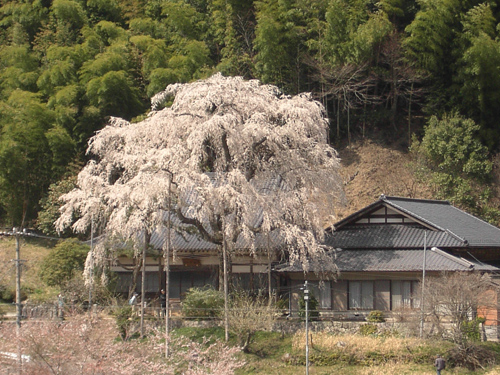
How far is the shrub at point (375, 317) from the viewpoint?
18.3 m

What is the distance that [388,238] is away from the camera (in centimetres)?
2067

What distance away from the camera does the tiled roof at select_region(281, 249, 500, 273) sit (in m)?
18.4

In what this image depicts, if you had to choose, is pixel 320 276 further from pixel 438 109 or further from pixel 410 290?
pixel 438 109

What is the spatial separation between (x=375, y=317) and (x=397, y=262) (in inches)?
76.3

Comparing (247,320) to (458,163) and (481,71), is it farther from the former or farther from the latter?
(481,71)

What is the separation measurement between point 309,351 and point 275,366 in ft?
3.34

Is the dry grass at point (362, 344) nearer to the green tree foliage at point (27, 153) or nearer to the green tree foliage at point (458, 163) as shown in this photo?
the green tree foliage at point (458, 163)

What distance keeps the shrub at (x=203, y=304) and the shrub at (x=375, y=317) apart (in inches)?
165

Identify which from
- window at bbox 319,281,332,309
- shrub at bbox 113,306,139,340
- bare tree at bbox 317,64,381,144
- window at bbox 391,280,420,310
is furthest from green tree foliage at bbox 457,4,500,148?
shrub at bbox 113,306,139,340

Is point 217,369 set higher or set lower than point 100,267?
lower

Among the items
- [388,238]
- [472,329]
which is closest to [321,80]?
[388,238]

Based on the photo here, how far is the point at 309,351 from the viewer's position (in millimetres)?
16984

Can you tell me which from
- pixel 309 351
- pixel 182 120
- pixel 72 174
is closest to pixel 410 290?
pixel 309 351

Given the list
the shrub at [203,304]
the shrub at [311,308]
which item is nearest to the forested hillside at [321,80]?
the shrub at [311,308]
